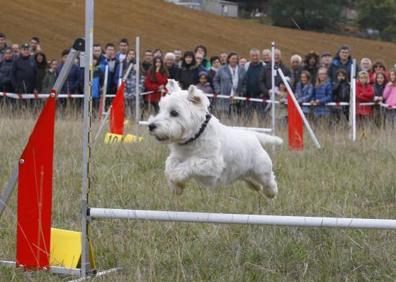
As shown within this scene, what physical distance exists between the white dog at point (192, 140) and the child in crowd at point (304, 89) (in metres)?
7.69

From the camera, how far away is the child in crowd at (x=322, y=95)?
14.0 metres

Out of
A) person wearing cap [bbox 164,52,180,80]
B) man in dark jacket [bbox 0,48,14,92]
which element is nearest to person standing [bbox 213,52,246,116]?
person wearing cap [bbox 164,52,180,80]

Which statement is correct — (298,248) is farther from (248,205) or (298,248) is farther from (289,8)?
(289,8)

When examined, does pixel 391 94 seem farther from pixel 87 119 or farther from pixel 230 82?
pixel 87 119

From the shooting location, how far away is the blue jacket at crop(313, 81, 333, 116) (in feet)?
45.8

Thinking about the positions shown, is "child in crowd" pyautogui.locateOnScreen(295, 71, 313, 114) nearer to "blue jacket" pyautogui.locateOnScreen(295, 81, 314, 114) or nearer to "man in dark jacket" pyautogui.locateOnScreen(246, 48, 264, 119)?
"blue jacket" pyautogui.locateOnScreen(295, 81, 314, 114)

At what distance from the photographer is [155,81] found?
14.7 meters

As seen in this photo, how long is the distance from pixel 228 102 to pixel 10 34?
15.2 metres

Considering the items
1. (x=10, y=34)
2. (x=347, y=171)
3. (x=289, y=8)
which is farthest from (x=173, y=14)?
(x=347, y=171)

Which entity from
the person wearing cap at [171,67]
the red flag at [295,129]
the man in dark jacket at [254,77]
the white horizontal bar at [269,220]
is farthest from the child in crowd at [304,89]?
the white horizontal bar at [269,220]

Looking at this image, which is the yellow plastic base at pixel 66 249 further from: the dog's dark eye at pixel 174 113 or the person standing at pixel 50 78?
the person standing at pixel 50 78

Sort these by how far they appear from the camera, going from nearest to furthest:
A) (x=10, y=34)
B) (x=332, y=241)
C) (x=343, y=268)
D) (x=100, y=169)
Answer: (x=343, y=268)
(x=332, y=241)
(x=100, y=169)
(x=10, y=34)

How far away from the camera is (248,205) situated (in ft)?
23.5

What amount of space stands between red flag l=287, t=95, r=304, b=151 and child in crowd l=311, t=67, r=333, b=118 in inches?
111
